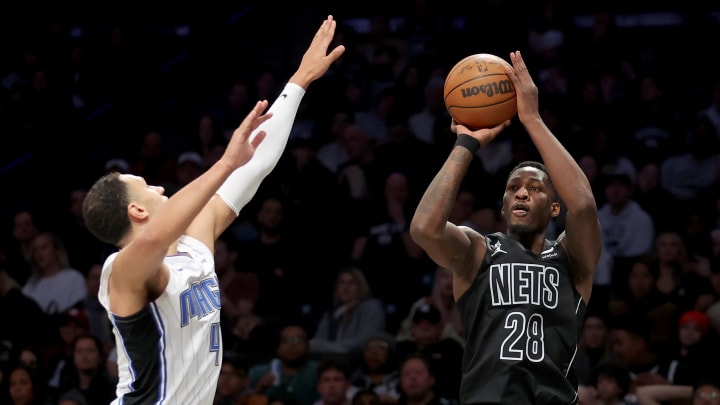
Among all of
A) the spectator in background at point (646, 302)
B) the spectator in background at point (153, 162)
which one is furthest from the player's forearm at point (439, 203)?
the spectator in background at point (153, 162)

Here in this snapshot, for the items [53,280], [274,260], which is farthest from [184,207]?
[53,280]

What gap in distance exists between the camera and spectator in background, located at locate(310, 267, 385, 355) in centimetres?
911

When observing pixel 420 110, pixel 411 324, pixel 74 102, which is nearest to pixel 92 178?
pixel 74 102

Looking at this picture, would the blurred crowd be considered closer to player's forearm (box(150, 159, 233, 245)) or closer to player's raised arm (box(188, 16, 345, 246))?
player's raised arm (box(188, 16, 345, 246))

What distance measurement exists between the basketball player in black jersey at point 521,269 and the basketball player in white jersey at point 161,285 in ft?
3.16

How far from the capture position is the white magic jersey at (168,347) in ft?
14.6

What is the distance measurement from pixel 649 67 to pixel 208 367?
27.5ft

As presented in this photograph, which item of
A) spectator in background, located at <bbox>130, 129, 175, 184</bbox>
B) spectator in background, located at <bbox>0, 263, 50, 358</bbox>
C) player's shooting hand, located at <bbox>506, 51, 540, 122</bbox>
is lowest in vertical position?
player's shooting hand, located at <bbox>506, 51, 540, 122</bbox>

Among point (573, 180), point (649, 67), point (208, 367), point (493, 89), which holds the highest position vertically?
point (649, 67)

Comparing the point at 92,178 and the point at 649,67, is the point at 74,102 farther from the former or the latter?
the point at 649,67

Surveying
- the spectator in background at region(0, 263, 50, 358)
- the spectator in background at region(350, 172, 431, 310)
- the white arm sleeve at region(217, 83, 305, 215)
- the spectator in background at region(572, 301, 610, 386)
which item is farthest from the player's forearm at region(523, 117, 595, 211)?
the spectator in background at region(0, 263, 50, 358)

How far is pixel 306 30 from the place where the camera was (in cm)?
1371

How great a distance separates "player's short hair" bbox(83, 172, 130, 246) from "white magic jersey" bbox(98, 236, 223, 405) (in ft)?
0.43

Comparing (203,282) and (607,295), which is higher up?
(607,295)
